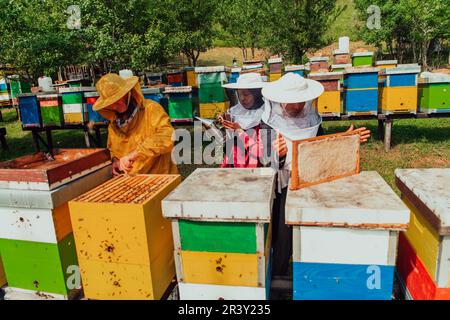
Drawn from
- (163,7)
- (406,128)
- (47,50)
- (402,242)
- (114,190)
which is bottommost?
(406,128)

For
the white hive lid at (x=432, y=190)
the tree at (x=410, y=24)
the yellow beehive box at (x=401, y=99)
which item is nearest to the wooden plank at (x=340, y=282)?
the white hive lid at (x=432, y=190)

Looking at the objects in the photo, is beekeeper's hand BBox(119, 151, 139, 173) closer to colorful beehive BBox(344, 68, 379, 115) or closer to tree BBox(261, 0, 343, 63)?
colorful beehive BBox(344, 68, 379, 115)

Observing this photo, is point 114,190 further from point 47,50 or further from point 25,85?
point 25,85

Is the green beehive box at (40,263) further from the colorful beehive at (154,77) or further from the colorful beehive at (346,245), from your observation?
the colorful beehive at (154,77)

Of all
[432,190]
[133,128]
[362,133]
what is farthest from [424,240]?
[133,128]

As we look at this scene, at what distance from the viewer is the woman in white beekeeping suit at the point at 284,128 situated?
230 cm

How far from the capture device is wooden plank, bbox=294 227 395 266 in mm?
1462

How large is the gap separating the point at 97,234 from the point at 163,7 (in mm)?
16347

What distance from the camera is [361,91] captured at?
21.0 feet

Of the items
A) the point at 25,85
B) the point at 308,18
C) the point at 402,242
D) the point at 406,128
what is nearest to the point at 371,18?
the point at 308,18

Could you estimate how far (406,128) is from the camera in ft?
27.8

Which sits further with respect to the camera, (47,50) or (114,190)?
(47,50)

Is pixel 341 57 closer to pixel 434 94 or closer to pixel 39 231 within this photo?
pixel 434 94

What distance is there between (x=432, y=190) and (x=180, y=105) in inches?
238
